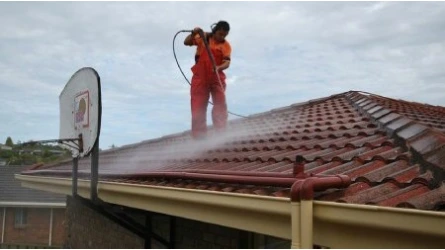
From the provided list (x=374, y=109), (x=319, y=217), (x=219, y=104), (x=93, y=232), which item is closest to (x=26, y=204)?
(x=93, y=232)

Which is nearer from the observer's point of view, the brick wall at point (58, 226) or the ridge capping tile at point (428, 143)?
the ridge capping tile at point (428, 143)

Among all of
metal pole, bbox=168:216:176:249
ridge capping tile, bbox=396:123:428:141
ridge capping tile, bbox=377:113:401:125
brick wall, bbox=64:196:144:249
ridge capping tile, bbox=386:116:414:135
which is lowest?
brick wall, bbox=64:196:144:249

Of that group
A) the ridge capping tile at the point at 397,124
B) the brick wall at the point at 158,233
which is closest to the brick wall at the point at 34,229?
the brick wall at the point at 158,233

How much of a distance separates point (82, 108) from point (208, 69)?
172 cm

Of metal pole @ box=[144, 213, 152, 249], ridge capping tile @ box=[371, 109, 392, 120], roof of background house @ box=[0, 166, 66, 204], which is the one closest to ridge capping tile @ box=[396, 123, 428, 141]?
ridge capping tile @ box=[371, 109, 392, 120]

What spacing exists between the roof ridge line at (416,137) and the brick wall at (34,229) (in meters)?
20.8

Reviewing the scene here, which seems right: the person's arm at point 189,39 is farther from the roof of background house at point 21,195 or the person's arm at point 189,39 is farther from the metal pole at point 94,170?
the roof of background house at point 21,195

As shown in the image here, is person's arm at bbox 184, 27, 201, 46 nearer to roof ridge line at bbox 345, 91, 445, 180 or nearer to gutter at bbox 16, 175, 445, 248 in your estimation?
roof ridge line at bbox 345, 91, 445, 180

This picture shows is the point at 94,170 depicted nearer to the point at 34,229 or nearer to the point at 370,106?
the point at 370,106

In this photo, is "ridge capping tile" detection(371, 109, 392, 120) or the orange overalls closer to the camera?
"ridge capping tile" detection(371, 109, 392, 120)

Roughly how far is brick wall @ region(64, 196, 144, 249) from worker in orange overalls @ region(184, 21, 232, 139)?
82.7 inches

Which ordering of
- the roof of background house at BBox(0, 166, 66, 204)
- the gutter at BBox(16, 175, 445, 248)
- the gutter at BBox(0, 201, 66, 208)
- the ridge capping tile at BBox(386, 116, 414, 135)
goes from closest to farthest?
the gutter at BBox(16, 175, 445, 248) < the ridge capping tile at BBox(386, 116, 414, 135) < the gutter at BBox(0, 201, 66, 208) < the roof of background house at BBox(0, 166, 66, 204)

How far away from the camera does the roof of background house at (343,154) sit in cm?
250

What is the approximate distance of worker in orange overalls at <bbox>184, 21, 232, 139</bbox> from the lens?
603 centimetres
